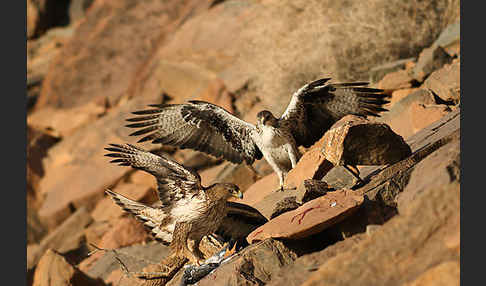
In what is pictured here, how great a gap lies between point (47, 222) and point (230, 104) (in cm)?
444

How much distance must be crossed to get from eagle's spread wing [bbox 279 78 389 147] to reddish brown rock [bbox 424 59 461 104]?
0.82 meters

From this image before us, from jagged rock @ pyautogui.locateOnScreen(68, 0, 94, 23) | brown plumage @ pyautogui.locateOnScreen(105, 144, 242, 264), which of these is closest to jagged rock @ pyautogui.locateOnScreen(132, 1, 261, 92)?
brown plumage @ pyautogui.locateOnScreen(105, 144, 242, 264)

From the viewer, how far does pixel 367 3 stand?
1043 centimetres

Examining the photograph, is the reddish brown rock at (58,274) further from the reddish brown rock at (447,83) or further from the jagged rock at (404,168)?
the reddish brown rock at (447,83)

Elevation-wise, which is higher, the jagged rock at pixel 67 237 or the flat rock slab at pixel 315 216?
the flat rock slab at pixel 315 216

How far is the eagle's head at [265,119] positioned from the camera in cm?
728

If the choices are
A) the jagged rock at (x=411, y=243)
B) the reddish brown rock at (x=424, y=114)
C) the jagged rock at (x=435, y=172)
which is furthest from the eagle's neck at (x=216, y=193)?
the reddish brown rock at (x=424, y=114)

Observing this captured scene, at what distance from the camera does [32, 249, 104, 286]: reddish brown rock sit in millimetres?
7562

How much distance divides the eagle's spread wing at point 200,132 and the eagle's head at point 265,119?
420mm

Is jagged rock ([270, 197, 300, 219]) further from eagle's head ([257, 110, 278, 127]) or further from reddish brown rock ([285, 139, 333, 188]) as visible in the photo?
eagle's head ([257, 110, 278, 127])

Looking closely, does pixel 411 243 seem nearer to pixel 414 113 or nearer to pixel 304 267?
pixel 304 267

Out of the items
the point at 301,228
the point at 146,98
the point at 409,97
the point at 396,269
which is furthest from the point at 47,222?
the point at 396,269

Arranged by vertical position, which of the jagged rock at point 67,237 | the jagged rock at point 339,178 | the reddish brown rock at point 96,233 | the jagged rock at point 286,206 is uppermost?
the jagged rock at point 286,206

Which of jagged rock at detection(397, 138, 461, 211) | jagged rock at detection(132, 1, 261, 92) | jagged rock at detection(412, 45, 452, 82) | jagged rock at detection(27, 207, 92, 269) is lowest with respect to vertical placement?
jagged rock at detection(27, 207, 92, 269)
